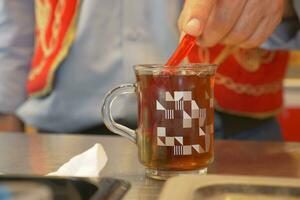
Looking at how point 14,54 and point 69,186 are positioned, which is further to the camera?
point 14,54

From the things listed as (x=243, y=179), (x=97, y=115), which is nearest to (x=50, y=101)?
(x=97, y=115)

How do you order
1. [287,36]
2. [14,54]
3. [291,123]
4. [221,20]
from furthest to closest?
[291,123] < [14,54] < [287,36] < [221,20]

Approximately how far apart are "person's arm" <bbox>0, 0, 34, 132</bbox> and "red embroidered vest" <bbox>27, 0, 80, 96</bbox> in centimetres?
12

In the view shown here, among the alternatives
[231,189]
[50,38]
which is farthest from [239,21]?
[50,38]

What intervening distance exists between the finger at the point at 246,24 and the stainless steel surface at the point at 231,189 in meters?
0.36

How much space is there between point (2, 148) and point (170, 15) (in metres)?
0.39

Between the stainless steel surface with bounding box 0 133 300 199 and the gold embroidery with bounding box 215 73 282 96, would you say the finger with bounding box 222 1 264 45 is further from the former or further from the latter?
the gold embroidery with bounding box 215 73 282 96

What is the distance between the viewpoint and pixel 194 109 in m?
0.62

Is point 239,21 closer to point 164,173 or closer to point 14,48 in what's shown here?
point 164,173

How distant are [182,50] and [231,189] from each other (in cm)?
23

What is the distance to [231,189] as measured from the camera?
0.47 meters

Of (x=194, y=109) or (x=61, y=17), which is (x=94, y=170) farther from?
(x=61, y=17)

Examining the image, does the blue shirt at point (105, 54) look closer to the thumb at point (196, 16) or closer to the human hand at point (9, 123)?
the human hand at point (9, 123)

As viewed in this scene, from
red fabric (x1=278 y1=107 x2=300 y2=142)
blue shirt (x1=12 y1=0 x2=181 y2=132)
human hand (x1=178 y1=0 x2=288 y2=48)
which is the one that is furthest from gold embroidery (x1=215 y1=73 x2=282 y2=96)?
red fabric (x1=278 y1=107 x2=300 y2=142)
